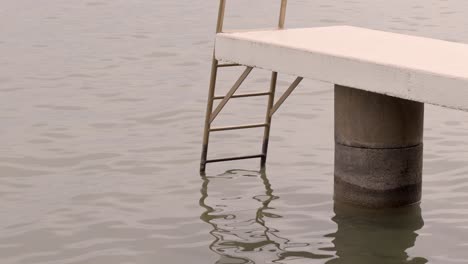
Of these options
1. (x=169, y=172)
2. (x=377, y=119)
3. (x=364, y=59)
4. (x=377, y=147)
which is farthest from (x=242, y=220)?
(x=364, y=59)

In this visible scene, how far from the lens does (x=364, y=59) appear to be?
1087 centimetres

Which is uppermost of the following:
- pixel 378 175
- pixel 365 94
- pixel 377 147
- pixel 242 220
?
pixel 365 94

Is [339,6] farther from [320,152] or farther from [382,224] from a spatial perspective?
[382,224]

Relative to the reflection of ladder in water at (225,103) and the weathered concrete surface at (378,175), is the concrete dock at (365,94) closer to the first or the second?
the weathered concrete surface at (378,175)

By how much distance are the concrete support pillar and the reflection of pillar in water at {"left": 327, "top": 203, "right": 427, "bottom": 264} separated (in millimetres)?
115

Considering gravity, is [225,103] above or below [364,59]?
below

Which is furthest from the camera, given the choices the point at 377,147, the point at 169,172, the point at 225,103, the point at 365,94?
the point at 169,172

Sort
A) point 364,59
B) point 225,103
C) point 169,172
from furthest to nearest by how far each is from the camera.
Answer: point 169,172
point 225,103
point 364,59

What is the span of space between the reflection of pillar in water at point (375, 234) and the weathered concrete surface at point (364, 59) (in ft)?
4.56

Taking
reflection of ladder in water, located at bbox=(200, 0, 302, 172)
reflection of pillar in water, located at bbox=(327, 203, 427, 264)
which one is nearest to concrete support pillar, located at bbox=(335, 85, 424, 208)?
reflection of pillar in water, located at bbox=(327, 203, 427, 264)

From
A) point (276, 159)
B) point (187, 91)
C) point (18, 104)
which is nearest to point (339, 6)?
point (187, 91)

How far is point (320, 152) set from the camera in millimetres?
14750

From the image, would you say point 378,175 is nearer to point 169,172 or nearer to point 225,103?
point 225,103

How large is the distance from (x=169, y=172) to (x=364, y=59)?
3.51 meters
